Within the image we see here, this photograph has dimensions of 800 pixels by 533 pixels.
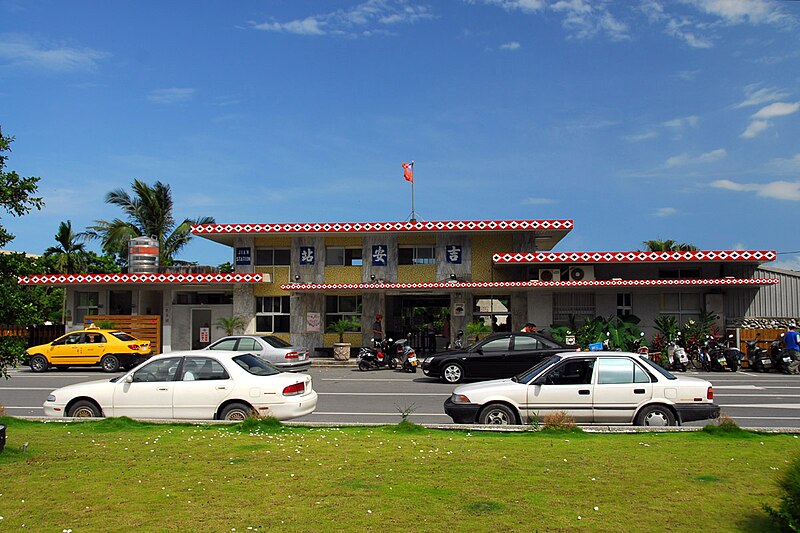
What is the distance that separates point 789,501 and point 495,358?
565 inches

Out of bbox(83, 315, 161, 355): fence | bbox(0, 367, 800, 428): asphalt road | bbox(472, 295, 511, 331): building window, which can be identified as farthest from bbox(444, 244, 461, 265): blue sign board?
bbox(83, 315, 161, 355): fence

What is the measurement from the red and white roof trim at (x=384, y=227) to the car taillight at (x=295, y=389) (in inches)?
694

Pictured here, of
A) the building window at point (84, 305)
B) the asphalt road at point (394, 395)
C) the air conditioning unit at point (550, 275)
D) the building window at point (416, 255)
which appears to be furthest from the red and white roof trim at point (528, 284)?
the building window at point (84, 305)

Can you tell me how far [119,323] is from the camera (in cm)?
3064

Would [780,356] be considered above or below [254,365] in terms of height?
below

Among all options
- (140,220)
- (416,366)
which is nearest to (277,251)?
(416,366)

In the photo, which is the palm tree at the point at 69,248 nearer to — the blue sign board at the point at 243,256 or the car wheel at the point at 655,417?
the blue sign board at the point at 243,256

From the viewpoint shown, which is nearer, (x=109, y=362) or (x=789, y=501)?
(x=789, y=501)

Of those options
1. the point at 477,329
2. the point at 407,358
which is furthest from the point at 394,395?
the point at 477,329

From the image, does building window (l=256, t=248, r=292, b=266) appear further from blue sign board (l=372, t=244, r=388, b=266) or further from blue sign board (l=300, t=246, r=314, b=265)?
blue sign board (l=372, t=244, r=388, b=266)

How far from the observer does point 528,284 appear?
27016 mm

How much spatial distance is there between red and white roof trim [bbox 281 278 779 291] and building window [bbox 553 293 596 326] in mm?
1724

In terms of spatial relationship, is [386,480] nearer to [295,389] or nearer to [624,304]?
[295,389]

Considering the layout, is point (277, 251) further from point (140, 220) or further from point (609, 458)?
point (609, 458)
